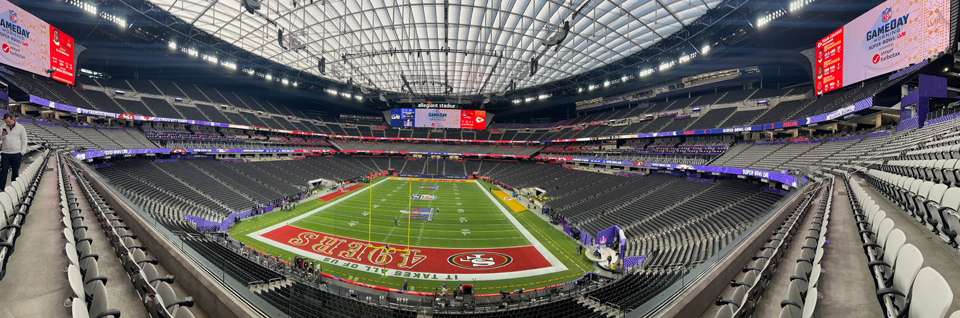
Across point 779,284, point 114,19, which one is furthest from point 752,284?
point 114,19

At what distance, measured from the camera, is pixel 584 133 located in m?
47.7

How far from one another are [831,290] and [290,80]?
50.7m

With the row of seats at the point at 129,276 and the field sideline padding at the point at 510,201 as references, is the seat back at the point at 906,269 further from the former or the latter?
the field sideline padding at the point at 510,201

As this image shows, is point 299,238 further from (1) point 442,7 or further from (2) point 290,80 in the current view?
(2) point 290,80

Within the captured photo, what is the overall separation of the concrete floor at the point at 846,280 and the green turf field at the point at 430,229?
421 inches

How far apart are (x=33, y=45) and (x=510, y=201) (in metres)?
37.7

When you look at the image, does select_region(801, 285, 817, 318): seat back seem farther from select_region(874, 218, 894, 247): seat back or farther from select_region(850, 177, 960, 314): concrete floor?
select_region(874, 218, 894, 247): seat back

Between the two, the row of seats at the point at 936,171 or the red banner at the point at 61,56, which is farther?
the red banner at the point at 61,56

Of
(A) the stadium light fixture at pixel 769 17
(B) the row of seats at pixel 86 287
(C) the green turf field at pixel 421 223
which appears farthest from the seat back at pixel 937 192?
(A) the stadium light fixture at pixel 769 17

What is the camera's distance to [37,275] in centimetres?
292

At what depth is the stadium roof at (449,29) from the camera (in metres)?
21.8

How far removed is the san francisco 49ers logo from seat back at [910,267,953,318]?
1510 centimetres

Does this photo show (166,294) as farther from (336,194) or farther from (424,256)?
(336,194)

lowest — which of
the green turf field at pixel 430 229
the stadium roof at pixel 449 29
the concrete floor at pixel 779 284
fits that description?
the green turf field at pixel 430 229
